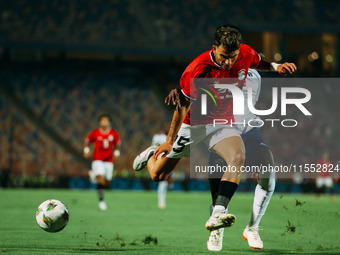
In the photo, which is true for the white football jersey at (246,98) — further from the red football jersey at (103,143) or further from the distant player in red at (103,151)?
the red football jersey at (103,143)

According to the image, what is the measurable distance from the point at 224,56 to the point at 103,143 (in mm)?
10159

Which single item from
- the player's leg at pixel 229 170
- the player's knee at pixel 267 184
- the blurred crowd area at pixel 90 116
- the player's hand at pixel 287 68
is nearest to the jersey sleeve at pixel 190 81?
the player's leg at pixel 229 170

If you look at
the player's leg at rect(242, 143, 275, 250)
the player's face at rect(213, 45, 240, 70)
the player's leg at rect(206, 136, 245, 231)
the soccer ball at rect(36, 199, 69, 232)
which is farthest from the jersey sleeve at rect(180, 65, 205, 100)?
the soccer ball at rect(36, 199, 69, 232)

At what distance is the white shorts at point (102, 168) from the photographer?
15977 millimetres

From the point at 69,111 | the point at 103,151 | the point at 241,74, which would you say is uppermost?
the point at 69,111

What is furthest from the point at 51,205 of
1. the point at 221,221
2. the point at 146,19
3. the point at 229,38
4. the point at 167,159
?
the point at 146,19

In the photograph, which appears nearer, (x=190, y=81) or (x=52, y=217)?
(x=190, y=81)

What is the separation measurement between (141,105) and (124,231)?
66.2 feet

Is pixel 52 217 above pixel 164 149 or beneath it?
beneath

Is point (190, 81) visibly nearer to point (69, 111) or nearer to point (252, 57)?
point (252, 57)

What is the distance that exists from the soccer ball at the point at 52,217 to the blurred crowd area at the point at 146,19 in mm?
22168

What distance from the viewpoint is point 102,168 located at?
16047 mm

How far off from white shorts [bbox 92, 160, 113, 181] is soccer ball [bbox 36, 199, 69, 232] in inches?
345

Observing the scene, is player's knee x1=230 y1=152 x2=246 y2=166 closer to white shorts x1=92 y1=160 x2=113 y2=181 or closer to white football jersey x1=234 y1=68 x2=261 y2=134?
white football jersey x1=234 y1=68 x2=261 y2=134
